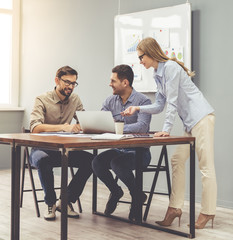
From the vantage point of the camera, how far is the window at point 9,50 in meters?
6.25

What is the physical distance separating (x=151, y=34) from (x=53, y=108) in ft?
4.67

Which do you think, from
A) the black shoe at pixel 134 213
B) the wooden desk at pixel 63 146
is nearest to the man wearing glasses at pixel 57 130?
the black shoe at pixel 134 213

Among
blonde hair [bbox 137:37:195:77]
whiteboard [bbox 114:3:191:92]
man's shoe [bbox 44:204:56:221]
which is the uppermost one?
whiteboard [bbox 114:3:191:92]

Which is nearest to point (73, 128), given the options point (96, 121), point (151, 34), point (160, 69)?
point (96, 121)

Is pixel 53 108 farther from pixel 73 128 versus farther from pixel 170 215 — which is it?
pixel 170 215

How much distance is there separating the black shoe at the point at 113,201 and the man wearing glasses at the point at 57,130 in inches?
9.2

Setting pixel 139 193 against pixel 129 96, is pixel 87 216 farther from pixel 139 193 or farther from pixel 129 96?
pixel 129 96

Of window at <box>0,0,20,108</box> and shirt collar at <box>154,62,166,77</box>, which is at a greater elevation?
window at <box>0,0,20,108</box>

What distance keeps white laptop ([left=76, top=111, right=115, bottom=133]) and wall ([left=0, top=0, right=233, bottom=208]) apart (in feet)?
4.70

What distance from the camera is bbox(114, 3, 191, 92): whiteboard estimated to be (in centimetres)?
422

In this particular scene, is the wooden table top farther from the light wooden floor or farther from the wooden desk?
the light wooden floor

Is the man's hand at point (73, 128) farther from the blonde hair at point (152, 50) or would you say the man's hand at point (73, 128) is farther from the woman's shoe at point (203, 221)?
the woman's shoe at point (203, 221)

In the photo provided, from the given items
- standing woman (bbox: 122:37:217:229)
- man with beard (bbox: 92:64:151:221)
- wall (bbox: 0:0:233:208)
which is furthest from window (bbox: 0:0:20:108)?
standing woman (bbox: 122:37:217:229)

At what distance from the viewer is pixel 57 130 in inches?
134
